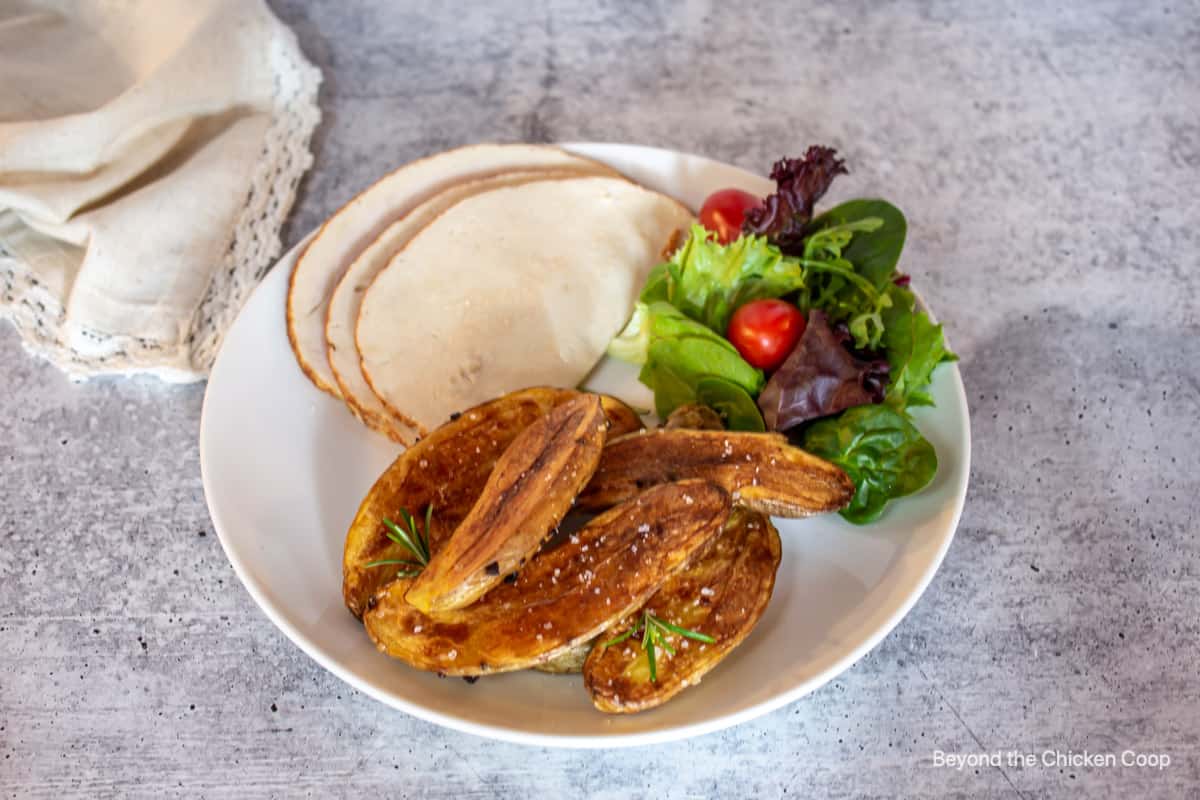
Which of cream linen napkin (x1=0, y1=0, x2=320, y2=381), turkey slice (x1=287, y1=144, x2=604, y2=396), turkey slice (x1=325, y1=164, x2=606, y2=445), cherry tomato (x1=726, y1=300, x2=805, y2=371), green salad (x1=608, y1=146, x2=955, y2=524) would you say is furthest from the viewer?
cream linen napkin (x1=0, y1=0, x2=320, y2=381)

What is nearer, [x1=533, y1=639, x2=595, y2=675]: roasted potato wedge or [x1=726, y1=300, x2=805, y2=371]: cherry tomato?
[x1=533, y1=639, x2=595, y2=675]: roasted potato wedge

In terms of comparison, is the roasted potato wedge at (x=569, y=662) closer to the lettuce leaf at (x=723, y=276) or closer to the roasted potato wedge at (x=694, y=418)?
the roasted potato wedge at (x=694, y=418)

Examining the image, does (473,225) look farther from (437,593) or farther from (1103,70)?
(1103,70)

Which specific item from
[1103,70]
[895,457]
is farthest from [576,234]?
[1103,70]

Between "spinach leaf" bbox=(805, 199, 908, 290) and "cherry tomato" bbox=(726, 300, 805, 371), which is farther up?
"spinach leaf" bbox=(805, 199, 908, 290)

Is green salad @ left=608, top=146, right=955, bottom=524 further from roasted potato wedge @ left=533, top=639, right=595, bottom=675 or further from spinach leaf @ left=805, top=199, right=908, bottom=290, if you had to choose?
roasted potato wedge @ left=533, top=639, right=595, bottom=675

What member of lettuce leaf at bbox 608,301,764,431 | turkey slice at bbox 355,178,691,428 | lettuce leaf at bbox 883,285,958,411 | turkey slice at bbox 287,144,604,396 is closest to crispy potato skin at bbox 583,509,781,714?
lettuce leaf at bbox 608,301,764,431
